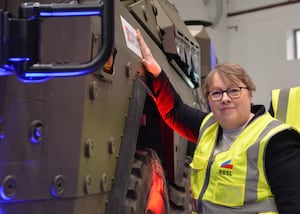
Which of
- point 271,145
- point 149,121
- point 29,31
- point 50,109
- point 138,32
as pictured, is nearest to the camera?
point 29,31

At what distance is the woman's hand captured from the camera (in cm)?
223

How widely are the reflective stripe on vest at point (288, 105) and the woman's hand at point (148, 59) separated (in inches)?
23.5

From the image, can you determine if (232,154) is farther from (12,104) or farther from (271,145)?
(12,104)

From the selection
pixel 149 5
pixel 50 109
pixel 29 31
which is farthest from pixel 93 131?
pixel 149 5

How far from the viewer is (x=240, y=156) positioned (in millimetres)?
1829

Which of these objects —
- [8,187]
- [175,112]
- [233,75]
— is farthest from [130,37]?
[8,187]

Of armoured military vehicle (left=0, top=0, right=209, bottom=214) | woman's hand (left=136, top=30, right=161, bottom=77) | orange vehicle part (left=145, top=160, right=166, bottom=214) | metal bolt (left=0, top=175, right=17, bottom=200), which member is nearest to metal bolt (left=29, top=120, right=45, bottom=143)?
armoured military vehicle (left=0, top=0, right=209, bottom=214)

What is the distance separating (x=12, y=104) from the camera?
4.35 ft

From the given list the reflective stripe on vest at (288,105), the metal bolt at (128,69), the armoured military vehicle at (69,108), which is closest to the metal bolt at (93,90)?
the armoured military vehicle at (69,108)

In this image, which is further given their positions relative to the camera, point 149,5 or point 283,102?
point 149,5

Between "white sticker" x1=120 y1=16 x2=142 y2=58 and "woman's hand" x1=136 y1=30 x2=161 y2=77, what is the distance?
4 cm

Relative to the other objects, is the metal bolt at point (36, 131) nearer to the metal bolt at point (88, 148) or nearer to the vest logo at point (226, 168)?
the metal bolt at point (88, 148)

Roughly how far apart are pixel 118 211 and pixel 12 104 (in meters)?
0.72

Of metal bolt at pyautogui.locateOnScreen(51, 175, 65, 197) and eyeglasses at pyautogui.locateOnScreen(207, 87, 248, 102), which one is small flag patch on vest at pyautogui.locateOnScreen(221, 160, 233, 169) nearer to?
eyeglasses at pyautogui.locateOnScreen(207, 87, 248, 102)
